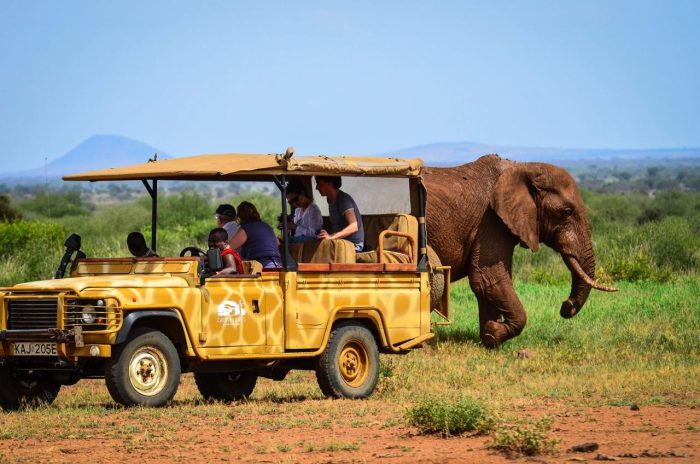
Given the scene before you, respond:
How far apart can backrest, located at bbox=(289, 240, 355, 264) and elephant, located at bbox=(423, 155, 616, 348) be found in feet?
17.0

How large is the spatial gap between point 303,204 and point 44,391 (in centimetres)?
314

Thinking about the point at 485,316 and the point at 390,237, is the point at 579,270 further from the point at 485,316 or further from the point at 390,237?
the point at 390,237

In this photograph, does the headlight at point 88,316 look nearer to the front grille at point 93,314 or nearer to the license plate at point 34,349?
the front grille at point 93,314

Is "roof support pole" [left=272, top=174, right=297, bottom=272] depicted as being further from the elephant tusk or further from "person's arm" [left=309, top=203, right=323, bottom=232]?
the elephant tusk

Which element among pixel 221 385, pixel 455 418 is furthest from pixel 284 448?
pixel 221 385

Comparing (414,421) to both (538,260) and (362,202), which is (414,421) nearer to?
(362,202)

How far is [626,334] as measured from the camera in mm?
19297

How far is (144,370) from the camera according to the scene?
43.1 feet

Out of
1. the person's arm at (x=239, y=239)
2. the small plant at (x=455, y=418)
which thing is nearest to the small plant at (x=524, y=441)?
the small plant at (x=455, y=418)

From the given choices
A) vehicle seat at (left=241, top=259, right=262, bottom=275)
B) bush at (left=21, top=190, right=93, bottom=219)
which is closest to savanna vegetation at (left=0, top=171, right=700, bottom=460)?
vehicle seat at (left=241, top=259, right=262, bottom=275)

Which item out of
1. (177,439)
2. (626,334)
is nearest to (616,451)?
(177,439)

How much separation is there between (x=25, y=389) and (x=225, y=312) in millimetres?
2050

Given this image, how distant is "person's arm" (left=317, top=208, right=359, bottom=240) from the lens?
14625 mm

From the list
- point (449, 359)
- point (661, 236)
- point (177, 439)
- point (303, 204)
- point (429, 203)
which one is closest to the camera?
point (177, 439)
